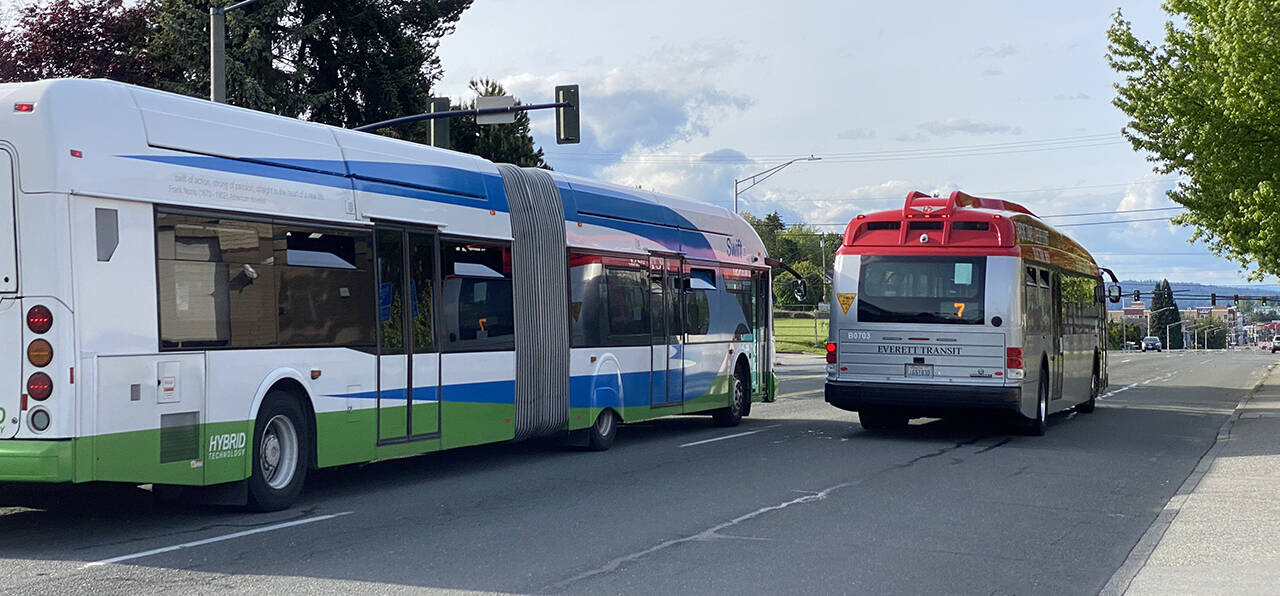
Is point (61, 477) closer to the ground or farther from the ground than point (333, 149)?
closer to the ground

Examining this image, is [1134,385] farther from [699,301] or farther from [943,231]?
[699,301]

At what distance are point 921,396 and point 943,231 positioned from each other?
87.2 inches

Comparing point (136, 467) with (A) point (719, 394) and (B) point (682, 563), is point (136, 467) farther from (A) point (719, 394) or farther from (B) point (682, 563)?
(A) point (719, 394)

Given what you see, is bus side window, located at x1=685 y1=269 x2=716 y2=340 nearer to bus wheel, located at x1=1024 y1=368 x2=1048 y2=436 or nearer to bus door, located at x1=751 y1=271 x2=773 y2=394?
bus door, located at x1=751 y1=271 x2=773 y2=394

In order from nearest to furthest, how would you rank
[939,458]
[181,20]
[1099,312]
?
[939,458] → [1099,312] → [181,20]

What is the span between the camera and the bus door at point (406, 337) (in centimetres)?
1177

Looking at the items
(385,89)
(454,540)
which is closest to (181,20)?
(385,89)

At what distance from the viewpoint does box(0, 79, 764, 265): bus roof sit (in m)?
8.64

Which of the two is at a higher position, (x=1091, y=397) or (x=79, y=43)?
(x=79, y=43)

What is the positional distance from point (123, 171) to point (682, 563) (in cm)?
464

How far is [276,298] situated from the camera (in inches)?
412

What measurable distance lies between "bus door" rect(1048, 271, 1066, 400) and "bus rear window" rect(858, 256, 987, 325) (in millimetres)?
2921

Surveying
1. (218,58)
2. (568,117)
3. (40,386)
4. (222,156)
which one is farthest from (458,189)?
(568,117)

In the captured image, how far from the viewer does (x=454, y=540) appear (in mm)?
9102
